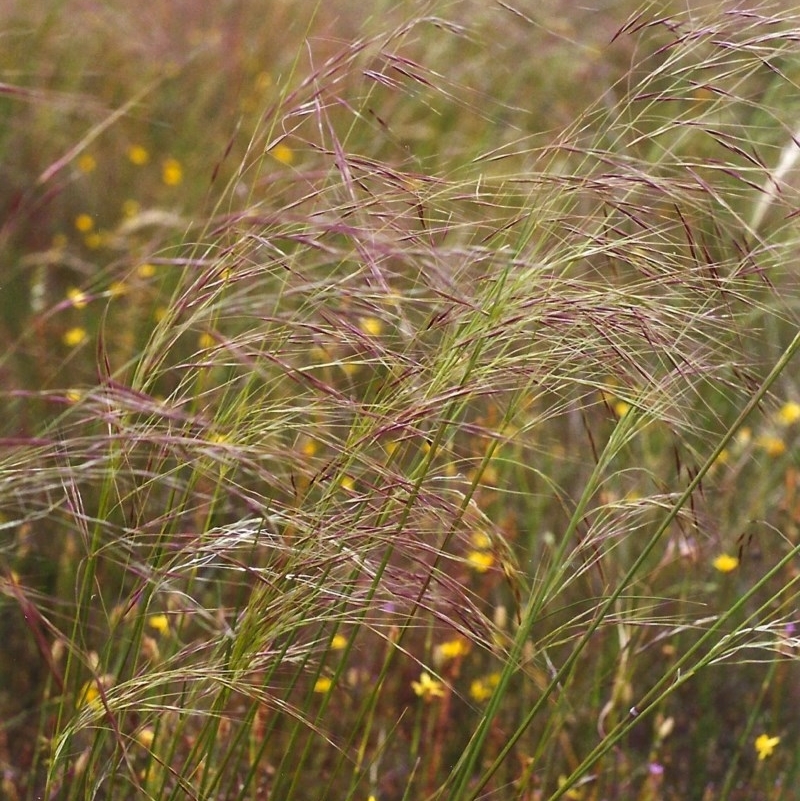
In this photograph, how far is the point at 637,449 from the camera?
102 inches

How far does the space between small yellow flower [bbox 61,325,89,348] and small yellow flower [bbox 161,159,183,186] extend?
2.53 ft

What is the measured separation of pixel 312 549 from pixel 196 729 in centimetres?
86

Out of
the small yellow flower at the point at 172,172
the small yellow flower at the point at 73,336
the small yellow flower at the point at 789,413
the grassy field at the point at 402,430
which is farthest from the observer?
the small yellow flower at the point at 172,172

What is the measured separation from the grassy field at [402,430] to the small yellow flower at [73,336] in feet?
0.10

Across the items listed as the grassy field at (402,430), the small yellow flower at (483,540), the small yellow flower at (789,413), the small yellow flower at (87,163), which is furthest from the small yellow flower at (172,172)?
the small yellow flower at (483,540)

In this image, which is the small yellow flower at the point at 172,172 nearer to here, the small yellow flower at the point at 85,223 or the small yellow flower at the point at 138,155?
the small yellow flower at the point at 138,155

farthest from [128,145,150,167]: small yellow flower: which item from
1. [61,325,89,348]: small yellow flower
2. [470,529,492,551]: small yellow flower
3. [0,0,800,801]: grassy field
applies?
[470,529,492,551]: small yellow flower

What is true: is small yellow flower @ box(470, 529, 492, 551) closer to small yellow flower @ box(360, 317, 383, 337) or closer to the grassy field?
the grassy field

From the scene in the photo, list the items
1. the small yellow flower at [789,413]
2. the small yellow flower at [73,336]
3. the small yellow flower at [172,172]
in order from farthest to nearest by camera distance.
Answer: the small yellow flower at [172,172] < the small yellow flower at [73,336] < the small yellow flower at [789,413]

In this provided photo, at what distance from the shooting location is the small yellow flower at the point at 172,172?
143 inches

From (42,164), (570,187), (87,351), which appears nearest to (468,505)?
(570,187)

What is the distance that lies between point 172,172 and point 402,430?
263 cm

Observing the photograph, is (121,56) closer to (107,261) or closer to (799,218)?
(107,261)

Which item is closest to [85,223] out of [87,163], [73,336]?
[87,163]
